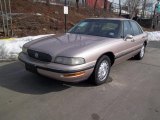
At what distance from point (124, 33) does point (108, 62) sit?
3.64 feet

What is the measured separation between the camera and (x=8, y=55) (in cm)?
646

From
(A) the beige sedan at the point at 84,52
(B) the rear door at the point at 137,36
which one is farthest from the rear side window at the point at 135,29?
(A) the beige sedan at the point at 84,52

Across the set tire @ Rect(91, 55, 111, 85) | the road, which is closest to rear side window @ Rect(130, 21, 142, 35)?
the road

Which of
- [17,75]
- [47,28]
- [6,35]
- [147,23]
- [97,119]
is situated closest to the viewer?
[97,119]

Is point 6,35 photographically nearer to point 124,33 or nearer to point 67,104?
point 124,33

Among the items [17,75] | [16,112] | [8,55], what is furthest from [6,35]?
[16,112]

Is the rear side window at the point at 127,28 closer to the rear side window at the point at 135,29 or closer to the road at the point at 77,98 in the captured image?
the rear side window at the point at 135,29

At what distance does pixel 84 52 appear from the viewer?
3980mm

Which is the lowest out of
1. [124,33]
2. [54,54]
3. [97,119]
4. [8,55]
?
[97,119]

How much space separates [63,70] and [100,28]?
1999 millimetres

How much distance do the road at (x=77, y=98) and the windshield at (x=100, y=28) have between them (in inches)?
42.6

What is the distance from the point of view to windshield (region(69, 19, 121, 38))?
5152mm

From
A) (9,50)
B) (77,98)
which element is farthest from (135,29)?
(9,50)

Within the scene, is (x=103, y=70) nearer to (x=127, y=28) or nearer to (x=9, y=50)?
(x=127, y=28)
